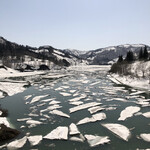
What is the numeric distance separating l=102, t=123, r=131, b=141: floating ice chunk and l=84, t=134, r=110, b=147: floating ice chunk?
892 millimetres

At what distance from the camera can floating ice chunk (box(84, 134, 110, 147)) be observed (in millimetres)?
7606

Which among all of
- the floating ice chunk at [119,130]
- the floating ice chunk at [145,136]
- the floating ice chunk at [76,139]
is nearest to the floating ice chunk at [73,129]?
the floating ice chunk at [76,139]

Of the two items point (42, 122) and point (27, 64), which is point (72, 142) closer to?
point (42, 122)

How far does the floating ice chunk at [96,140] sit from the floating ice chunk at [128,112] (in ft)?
11.5

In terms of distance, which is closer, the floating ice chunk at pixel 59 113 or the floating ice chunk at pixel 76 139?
the floating ice chunk at pixel 76 139

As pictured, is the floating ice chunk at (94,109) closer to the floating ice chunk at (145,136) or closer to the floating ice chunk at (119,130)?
the floating ice chunk at (119,130)

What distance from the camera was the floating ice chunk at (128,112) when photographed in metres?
11.4

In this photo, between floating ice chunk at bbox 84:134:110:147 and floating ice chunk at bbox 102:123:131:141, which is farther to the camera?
floating ice chunk at bbox 102:123:131:141

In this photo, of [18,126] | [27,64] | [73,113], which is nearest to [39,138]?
[18,126]

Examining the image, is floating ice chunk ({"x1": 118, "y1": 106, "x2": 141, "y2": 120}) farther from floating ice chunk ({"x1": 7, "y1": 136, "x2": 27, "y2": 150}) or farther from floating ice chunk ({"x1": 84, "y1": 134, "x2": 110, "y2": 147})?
floating ice chunk ({"x1": 7, "y1": 136, "x2": 27, "y2": 150})

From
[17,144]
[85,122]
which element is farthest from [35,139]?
[85,122]

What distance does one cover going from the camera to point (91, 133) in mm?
8727

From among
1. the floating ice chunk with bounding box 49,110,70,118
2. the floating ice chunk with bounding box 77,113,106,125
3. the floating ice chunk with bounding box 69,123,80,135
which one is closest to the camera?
the floating ice chunk with bounding box 69,123,80,135

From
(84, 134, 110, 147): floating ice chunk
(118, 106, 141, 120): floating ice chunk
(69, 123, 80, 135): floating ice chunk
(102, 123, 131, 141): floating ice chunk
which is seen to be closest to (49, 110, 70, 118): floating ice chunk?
(69, 123, 80, 135): floating ice chunk
